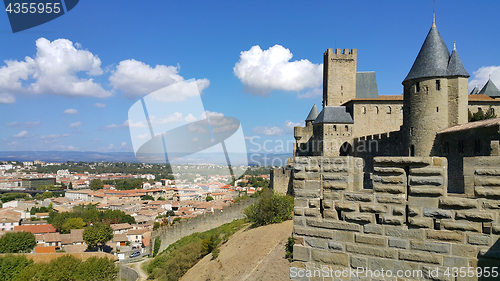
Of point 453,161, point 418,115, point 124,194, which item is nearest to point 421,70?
point 418,115

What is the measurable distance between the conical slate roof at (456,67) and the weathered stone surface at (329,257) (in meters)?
18.7

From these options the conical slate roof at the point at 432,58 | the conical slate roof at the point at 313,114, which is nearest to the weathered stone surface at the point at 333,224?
the conical slate roof at the point at 432,58

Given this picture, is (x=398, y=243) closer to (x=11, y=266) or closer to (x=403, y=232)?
(x=403, y=232)

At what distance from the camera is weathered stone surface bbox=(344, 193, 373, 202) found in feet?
12.1

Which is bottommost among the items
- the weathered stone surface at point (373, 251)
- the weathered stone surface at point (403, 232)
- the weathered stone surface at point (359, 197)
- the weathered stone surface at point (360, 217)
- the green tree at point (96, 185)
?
the green tree at point (96, 185)

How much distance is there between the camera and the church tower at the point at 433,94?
18312mm

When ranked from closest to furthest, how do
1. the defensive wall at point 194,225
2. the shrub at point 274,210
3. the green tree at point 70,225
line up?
the shrub at point 274,210, the defensive wall at point 194,225, the green tree at point 70,225

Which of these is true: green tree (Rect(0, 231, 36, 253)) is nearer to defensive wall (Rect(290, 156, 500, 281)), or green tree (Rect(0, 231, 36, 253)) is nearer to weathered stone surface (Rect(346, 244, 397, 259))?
defensive wall (Rect(290, 156, 500, 281))

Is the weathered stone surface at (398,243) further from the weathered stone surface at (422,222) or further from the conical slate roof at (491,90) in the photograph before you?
the conical slate roof at (491,90)

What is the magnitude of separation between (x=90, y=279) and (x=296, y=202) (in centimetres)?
2354

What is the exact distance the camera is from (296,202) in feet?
13.4

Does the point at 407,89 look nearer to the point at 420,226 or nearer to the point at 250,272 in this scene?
the point at 250,272

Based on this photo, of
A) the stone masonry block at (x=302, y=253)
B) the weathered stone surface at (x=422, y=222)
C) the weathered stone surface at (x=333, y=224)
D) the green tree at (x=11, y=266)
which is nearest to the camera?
the weathered stone surface at (x=422, y=222)

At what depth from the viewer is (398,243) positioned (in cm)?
354
